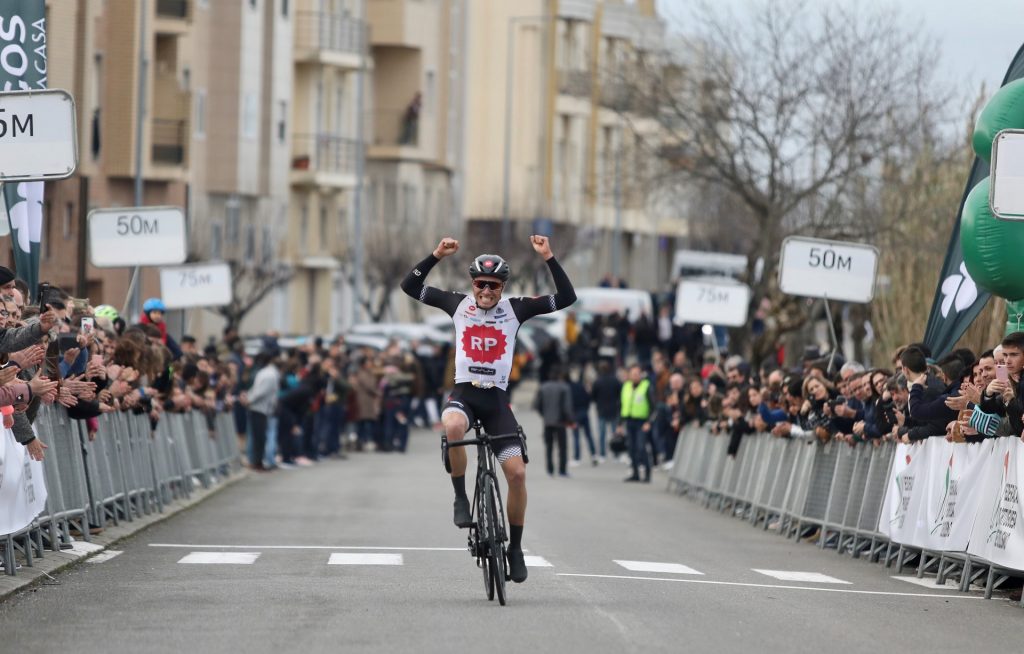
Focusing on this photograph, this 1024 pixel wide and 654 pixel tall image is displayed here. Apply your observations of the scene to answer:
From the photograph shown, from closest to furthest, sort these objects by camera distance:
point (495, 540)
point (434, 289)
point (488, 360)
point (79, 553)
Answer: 1. point (495, 540)
2. point (488, 360)
3. point (434, 289)
4. point (79, 553)

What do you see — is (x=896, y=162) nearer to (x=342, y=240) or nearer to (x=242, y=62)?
(x=242, y=62)

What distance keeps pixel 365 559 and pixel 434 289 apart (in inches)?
147

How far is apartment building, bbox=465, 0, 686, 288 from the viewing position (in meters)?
A: 88.3

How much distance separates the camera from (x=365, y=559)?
17.4 metres

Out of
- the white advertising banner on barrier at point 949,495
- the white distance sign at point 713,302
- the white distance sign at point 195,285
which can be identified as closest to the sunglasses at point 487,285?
the white advertising banner on barrier at point 949,495

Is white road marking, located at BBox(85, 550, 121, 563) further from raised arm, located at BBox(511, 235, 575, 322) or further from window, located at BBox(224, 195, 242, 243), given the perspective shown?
window, located at BBox(224, 195, 242, 243)

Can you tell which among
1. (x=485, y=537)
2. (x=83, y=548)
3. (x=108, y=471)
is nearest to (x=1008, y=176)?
(x=485, y=537)

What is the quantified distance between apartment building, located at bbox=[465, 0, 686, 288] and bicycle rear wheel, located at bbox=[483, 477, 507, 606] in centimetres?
6918

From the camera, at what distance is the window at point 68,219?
159 ft

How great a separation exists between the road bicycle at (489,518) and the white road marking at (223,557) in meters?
3.43

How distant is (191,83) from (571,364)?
11697 mm

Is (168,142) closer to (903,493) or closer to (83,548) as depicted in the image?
(903,493)

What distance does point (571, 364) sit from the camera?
59.9m

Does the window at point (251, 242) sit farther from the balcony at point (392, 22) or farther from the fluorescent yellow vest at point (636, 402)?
the fluorescent yellow vest at point (636, 402)
